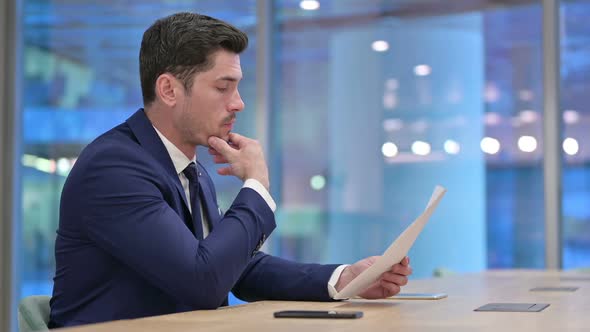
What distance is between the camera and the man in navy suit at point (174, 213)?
6.03 feet

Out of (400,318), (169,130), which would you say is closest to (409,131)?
(169,130)

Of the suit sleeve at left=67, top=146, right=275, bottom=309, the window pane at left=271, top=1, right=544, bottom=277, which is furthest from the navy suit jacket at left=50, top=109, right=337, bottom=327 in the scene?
the window pane at left=271, top=1, right=544, bottom=277

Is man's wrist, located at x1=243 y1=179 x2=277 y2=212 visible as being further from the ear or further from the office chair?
the office chair

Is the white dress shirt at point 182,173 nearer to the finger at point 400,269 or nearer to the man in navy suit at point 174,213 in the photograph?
the man in navy suit at point 174,213

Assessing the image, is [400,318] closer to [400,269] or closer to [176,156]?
[400,269]

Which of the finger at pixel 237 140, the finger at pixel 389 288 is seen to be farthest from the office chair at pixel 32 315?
the finger at pixel 389 288

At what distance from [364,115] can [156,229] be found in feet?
13.4

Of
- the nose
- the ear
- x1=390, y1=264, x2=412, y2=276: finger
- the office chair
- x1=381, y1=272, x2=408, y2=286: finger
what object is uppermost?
the ear

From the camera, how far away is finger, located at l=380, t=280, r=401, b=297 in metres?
2.02

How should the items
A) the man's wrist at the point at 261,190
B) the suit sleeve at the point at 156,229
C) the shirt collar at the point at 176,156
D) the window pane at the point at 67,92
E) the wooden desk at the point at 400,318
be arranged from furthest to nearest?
the window pane at the point at 67,92 → the shirt collar at the point at 176,156 → the man's wrist at the point at 261,190 → the suit sleeve at the point at 156,229 → the wooden desk at the point at 400,318

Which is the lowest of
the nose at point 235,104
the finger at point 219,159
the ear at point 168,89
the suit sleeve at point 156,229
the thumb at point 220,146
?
the suit sleeve at point 156,229

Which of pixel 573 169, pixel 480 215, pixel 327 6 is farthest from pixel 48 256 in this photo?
pixel 573 169

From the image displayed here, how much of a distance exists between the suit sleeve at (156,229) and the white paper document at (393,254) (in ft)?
0.79

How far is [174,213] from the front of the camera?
1.88 meters
